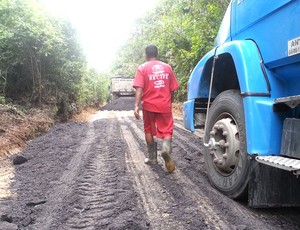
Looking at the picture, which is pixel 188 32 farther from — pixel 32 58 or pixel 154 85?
pixel 154 85

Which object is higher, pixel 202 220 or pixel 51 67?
pixel 51 67

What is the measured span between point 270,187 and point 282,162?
0.45m

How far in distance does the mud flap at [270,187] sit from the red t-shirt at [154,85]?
6.48ft

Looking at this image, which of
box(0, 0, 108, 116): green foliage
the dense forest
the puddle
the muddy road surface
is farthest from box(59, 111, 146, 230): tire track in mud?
box(0, 0, 108, 116): green foliage

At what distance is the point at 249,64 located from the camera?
2.85 m

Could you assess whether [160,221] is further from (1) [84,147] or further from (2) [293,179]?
(1) [84,147]

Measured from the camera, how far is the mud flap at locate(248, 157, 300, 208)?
272cm

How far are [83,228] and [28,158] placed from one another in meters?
3.46

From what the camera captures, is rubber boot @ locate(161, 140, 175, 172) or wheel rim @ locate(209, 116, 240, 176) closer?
wheel rim @ locate(209, 116, 240, 176)

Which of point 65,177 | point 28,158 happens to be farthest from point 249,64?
point 28,158

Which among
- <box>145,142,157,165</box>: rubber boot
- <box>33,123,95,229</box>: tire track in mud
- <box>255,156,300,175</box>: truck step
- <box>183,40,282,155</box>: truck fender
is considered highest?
<box>183,40,282,155</box>: truck fender

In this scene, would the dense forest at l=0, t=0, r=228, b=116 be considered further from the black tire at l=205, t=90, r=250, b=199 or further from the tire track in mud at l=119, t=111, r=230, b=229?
the black tire at l=205, t=90, r=250, b=199

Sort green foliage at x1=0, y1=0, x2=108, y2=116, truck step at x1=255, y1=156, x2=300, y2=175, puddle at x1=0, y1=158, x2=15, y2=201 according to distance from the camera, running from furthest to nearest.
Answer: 1. green foliage at x1=0, y1=0, x2=108, y2=116
2. puddle at x1=0, y1=158, x2=15, y2=201
3. truck step at x1=255, y1=156, x2=300, y2=175

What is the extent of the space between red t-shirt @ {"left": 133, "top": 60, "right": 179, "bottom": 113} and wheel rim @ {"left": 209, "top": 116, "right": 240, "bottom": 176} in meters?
1.23
